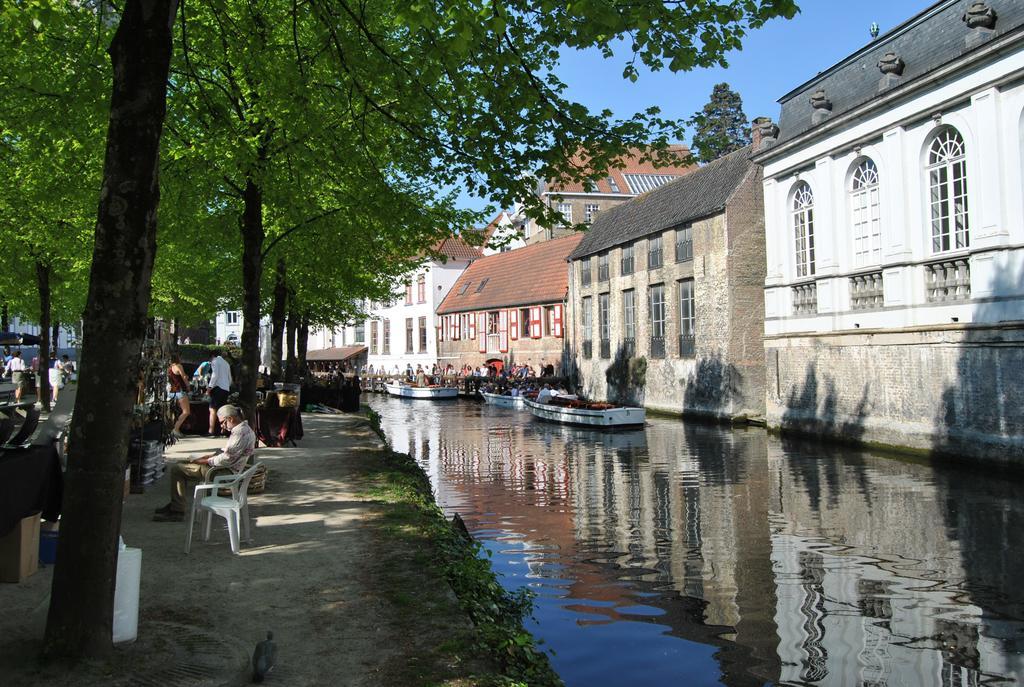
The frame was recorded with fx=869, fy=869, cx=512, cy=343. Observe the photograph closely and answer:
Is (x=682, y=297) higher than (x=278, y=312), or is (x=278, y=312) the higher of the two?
(x=682, y=297)

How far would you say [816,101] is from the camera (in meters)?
22.1

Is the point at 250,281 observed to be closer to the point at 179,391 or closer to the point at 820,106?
the point at 179,391

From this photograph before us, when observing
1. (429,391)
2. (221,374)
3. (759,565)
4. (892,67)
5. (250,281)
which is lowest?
(759,565)

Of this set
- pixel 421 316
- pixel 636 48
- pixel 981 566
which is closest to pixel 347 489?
pixel 636 48

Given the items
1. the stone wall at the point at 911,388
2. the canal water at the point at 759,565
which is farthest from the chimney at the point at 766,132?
the canal water at the point at 759,565

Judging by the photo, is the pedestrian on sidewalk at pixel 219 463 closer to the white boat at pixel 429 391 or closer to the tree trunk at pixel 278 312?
the tree trunk at pixel 278 312

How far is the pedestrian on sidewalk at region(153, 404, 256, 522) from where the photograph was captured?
8.17 meters

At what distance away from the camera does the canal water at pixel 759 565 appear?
6.41 m

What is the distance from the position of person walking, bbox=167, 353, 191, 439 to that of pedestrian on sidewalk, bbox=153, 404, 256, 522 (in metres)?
6.96

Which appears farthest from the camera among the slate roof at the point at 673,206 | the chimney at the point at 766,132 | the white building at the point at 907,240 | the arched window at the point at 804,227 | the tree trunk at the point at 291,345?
the slate roof at the point at 673,206

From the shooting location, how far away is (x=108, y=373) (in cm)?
441

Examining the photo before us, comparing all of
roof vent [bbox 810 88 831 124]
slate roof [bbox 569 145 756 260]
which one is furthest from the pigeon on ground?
slate roof [bbox 569 145 756 260]

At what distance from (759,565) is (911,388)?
1132 cm

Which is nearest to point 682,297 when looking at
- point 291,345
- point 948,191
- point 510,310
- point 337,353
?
point 291,345
